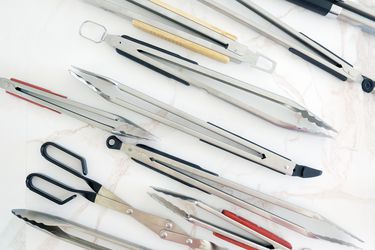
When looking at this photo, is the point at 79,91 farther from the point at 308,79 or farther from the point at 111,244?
the point at 308,79

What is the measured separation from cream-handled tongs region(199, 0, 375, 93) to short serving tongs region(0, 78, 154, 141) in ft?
0.89

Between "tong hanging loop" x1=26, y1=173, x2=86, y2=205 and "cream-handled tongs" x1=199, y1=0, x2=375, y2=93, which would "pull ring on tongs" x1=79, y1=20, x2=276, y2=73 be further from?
"tong hanging loop" x1=26, y1=173, x2=86, y2=205

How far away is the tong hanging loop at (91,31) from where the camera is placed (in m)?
0.89

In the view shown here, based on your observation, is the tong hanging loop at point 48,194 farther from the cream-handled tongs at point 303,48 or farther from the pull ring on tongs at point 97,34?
the cream-handled tongs at point 303,48

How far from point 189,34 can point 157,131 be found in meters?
0.19

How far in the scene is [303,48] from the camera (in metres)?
0.88

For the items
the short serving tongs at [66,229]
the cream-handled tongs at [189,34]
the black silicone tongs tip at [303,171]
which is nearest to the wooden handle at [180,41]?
the cream-handled tongs at [189,34]

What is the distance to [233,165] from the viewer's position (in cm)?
88

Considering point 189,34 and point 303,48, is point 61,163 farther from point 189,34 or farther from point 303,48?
point 303,48

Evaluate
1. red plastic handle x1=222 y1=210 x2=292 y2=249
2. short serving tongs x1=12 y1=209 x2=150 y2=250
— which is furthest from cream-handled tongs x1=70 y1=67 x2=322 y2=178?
short serving tongs x1=12 y1=209 x2=150 y2=250

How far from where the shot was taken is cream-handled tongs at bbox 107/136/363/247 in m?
0.85

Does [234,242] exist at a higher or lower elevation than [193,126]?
lower

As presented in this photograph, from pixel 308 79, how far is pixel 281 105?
0.07m

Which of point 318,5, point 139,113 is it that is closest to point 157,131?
point 139,113
